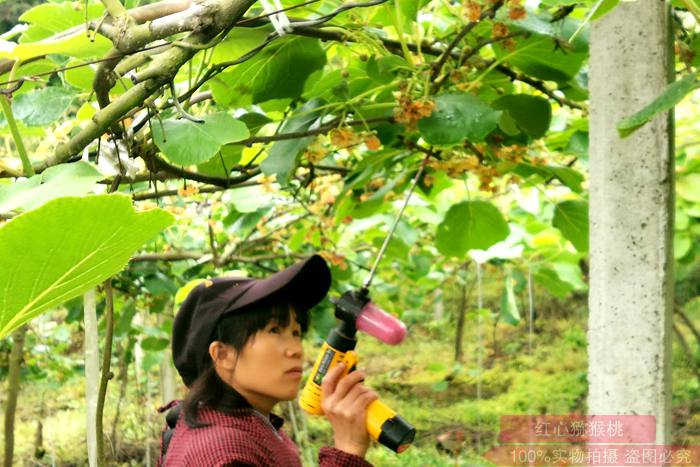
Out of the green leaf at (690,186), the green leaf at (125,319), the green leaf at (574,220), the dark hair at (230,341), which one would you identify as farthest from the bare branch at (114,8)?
the green leaf at (125,319)

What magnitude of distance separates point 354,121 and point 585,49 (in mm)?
348

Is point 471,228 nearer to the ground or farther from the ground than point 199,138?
nearer to the ground

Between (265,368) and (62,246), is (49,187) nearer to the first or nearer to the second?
(62,246)

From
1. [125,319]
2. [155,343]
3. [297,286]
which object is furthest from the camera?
[155,343]

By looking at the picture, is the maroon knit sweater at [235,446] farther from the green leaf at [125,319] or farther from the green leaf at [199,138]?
the green leaf at [125,319]

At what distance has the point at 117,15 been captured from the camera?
52cm

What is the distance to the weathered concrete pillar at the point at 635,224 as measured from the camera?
0.90m

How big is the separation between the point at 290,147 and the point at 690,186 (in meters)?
1.41

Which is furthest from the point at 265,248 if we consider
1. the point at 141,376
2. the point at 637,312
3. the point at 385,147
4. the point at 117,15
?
the point at 141,376

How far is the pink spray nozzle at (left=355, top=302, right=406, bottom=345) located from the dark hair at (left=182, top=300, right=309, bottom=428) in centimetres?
19

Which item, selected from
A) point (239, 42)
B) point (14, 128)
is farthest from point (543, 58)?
point (14, 128)

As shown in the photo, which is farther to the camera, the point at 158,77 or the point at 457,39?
the point at 457,39

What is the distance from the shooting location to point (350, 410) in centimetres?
105

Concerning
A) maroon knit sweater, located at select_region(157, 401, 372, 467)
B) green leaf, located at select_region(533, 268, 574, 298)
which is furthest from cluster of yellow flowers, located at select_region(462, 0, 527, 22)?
green leaf, located at select_region(533, 268, 574, 298)
